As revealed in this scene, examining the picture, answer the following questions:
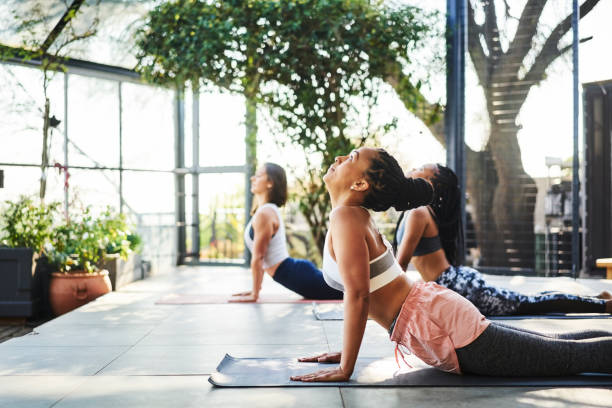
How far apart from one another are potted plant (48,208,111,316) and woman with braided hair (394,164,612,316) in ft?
9.02

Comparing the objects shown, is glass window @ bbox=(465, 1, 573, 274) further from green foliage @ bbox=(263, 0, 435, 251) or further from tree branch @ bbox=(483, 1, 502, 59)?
green foliage @ bbox=(263, 0, 435, 251)

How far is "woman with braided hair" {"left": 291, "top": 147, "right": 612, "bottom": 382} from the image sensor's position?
208 centimetres

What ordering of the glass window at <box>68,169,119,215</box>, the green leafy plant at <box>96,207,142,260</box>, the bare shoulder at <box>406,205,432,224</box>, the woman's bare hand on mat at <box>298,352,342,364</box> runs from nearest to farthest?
the woman's bare hand on mat at <box>298,352,342,364</box> → the bare shoulder at <box>406,205,432,224</box> → the green leafy plant at <box>96,207,142,260</box> → the glass window at <box>68,169,119,215</box>

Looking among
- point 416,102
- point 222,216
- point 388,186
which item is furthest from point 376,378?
point 222,216

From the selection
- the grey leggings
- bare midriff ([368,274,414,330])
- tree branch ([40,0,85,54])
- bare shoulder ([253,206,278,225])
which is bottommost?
the grey leggings

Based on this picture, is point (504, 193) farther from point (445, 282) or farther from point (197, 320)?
point (197, 320)

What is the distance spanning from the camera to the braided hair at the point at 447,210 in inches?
134

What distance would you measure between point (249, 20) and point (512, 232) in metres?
3.50

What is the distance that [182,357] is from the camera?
2.73 meters

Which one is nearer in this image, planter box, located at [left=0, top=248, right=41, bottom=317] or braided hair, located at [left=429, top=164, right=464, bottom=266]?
braided hair, located at [left=429, top=164, right=464, bottom=266]

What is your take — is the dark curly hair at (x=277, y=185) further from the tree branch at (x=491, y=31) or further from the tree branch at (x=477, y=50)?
the tree branch at (x=491, y=31)

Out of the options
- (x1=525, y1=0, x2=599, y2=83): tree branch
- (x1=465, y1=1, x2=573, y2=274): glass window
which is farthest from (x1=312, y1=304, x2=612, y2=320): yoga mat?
(x1=525, y1=0, x2=599, y2=83): tree branch

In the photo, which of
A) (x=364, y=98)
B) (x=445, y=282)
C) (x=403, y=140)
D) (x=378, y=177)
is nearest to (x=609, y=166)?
(x=403, y=140)

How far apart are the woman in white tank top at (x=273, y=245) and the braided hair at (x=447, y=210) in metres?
1.18
